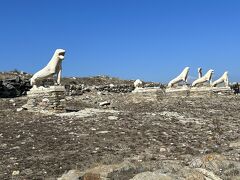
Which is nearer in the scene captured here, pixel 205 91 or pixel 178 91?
pixel 205 91

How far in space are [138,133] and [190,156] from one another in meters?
3.77

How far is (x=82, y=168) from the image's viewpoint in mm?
12438

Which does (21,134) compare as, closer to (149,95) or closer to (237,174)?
(237,174)

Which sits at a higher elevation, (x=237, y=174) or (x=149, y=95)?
(x=149, y=95)

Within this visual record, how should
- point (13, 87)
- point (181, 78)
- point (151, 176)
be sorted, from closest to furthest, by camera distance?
point (151, 176)
point (13, 87)
point (181, 78)

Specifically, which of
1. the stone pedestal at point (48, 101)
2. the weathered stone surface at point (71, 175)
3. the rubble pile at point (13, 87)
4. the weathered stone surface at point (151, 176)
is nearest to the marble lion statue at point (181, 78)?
the rubble pile at point (13, 87)

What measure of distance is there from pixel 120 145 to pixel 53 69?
9.52 m

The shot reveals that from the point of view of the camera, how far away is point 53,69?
23359 millimetres

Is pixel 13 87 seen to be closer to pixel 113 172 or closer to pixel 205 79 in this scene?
pixel 205 79

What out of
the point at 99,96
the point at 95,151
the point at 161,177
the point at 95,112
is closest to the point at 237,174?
the point at 161,177

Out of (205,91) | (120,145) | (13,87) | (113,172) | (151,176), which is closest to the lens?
(151,176)

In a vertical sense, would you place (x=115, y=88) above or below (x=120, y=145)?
above

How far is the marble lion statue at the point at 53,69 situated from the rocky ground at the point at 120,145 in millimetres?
2424

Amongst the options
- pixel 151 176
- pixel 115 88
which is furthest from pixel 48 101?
pixel 115 88
